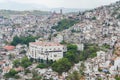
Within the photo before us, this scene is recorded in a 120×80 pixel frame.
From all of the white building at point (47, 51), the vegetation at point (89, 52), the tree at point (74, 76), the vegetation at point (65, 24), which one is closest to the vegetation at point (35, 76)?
the tree at point (74, 76)

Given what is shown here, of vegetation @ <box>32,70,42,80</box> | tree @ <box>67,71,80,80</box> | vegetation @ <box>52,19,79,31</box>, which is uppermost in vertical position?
vegetation @ <box>52,19,79,31</box>

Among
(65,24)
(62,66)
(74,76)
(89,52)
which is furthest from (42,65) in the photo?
(65,24)

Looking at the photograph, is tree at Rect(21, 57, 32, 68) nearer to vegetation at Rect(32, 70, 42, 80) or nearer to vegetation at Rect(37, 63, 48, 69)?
vegetation at Rect(37, 63, 48, 69)

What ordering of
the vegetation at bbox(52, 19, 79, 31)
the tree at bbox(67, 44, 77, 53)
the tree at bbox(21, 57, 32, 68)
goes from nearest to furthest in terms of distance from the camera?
the tree at bbox(21, 57, 32, 68) → the tree at bbox(67, 44, 77, 53) → the vegetation at bbox(52, 19, 79, 31)

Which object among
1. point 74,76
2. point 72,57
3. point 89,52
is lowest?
point 74,76

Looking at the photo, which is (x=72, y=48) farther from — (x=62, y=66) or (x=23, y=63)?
(x=62, y=66)

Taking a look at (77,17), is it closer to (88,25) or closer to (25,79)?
(88,25)

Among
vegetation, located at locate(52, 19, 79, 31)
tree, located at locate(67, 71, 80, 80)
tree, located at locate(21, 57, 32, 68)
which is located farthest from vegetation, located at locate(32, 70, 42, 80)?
vegetation, located at locate(52, 19, 79, 31)

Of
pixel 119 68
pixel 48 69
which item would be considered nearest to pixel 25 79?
pixel 48 69

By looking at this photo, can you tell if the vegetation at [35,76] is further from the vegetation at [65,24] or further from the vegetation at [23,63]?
the vegetation at [65,24]

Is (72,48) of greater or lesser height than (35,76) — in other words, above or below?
above

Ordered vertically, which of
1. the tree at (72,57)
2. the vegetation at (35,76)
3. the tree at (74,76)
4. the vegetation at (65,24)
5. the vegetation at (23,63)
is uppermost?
the vegetation at (65,24)
